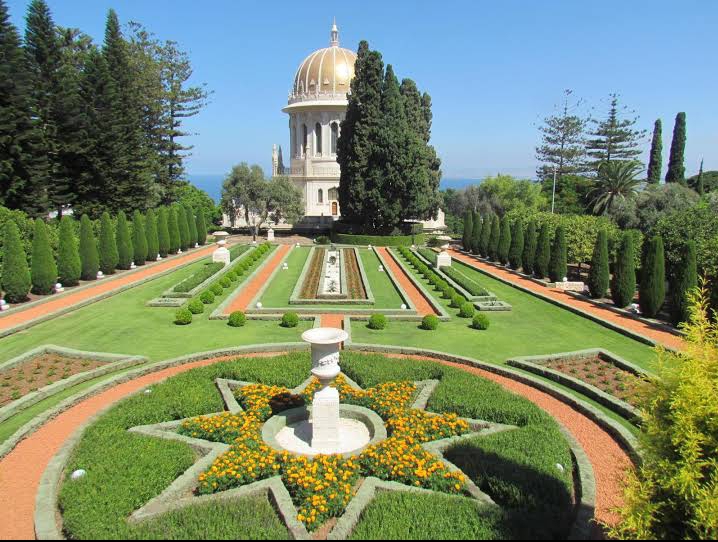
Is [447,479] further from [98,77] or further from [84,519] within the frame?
[98,77]

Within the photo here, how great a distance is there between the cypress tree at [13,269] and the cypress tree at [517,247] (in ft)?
83.3

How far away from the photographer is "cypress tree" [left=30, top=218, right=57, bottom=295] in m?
22.3

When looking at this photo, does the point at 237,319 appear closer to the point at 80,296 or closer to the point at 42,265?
the point at 80,296

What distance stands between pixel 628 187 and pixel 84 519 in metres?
45.2

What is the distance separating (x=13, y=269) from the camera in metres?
20.7

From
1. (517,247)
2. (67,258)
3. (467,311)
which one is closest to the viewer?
(467,311)

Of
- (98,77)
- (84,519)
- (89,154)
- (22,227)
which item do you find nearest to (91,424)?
(84,519)

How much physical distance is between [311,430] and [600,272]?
17885 mm

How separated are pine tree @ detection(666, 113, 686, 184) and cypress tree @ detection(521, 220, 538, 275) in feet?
113

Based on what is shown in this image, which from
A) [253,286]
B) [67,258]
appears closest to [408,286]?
[253,286]

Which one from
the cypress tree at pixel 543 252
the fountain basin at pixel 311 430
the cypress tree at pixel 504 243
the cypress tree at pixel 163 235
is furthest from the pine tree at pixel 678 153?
the fountain basin at pixel 311 430

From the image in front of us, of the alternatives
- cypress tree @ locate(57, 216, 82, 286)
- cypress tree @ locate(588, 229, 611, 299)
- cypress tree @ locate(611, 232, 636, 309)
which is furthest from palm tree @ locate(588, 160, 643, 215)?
cypress tree @ locate(57, 216, 82, 286)

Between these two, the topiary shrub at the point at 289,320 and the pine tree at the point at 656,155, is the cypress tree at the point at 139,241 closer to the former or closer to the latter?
the topiary shrub at the point at 289,320

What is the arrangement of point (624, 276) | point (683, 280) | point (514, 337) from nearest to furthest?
point (514, 337) < point (683, 280) < point (624, 276)
